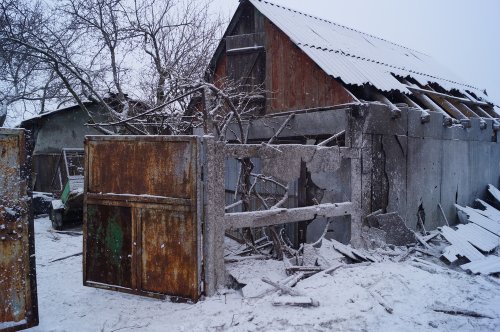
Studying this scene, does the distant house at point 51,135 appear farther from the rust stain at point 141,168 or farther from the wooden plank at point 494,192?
the wooden plank at point 494,192

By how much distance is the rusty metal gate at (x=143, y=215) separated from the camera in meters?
4.28

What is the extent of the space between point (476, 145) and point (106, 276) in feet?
33.5

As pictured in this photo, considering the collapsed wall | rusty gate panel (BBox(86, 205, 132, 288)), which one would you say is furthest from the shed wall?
rusty gate panel (BBox(86, 205, 132, 288))

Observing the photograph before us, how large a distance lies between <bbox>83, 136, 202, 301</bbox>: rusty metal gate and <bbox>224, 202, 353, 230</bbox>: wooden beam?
62 centimetres

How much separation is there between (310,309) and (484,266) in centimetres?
367

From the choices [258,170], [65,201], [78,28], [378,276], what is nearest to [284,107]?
[258,170]

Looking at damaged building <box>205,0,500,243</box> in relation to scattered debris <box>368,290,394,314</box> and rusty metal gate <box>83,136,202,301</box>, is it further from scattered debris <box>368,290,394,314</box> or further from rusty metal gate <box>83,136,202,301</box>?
rusty metal gate <box>83,136,202,301</box>

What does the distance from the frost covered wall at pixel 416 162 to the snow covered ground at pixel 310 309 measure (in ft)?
6.00

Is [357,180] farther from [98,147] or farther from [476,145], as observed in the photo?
[476,145]

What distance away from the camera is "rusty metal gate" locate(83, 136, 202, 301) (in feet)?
14.0

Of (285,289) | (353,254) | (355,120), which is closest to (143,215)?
(285,289)

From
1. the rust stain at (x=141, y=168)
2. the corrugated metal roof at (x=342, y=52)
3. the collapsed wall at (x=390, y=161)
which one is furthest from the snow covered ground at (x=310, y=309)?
the corrugated metal roof at (x=342, y=52)

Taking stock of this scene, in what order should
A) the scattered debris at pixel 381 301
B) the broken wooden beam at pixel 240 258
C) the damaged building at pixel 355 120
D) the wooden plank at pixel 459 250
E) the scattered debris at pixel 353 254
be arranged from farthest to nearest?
the damaged building at pixel 355 120 < the wooden plank at pixel 459 250 < the scattered debris at pixel 353 254 < the broken wooden beam at pixel 240 258 < the scattered debris at pixel 381 301

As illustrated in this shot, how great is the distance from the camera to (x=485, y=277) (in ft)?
17.8
